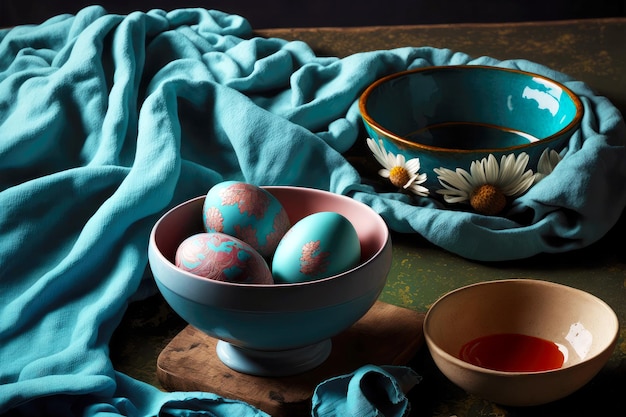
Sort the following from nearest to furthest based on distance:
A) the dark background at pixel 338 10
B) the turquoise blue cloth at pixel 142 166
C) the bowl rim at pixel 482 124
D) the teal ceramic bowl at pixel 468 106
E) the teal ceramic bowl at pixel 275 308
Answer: the teal ceramic bowl at pixel 275 308 → the turquoise blue cloth at pixel 142 166 → the bowl rim at pixel 482 124 → the teal ceramic bowl at pixel 468 106 → the dark background at pixel 338 10

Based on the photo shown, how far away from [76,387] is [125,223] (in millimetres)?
212

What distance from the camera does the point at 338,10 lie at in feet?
6.09

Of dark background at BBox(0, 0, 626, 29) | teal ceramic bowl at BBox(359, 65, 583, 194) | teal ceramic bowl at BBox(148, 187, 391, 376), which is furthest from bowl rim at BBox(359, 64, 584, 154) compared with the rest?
dark background at BBox(0, 0, 626, 29)

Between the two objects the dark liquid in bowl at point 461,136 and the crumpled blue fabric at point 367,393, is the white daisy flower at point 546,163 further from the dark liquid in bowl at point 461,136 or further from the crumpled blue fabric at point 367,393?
the crumpled blue fabric at point 367,393

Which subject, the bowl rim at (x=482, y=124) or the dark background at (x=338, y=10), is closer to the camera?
the bowl rim at (x=482, y=124)

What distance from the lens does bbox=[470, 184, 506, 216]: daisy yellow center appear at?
0.81 m

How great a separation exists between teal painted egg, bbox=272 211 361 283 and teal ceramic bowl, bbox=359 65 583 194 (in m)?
0.31

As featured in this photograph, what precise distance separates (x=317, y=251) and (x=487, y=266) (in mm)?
257

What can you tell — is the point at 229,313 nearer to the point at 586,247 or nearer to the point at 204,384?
the point at 204,384

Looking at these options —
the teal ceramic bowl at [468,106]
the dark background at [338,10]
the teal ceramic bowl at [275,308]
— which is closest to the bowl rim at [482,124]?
the teal ceramic bowl at [468,106]

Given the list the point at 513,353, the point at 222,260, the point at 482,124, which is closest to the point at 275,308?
the point at 222,260

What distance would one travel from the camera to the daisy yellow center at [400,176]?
0.84 m

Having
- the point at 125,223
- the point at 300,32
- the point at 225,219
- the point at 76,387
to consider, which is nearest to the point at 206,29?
the point at 300,32

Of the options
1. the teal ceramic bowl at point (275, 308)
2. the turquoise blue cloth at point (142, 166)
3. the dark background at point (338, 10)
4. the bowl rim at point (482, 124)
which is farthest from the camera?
the dark background at point (338, 10)
